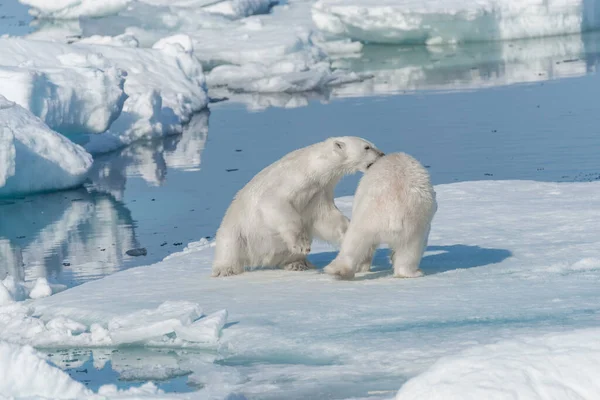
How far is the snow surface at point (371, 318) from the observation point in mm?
3221

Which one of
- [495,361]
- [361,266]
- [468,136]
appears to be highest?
[495,361]

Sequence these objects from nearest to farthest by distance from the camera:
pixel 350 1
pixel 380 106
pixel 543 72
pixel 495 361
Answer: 1. pixel 495 361
2. pixel 380 106
3. pixel 543 72
4. pixel 350 1

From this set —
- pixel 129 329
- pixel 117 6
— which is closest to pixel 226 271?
pixel 129 329

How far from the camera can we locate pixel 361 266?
5.47 m

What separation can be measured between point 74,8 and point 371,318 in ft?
74.9

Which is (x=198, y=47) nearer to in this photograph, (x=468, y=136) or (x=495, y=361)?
(x=468, y=136)

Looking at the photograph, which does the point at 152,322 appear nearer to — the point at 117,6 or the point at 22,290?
the point at 22,290

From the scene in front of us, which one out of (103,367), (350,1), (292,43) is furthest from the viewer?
(350,1)

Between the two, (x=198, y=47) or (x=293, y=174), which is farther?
(x=198, y=47)

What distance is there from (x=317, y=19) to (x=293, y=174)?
57.7ft

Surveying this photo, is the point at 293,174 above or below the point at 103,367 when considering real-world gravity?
above

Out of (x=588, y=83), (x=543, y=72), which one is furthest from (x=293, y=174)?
(x=543, y=72)

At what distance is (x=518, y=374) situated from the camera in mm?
2941

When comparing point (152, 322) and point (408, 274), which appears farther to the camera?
point (408, 274)
